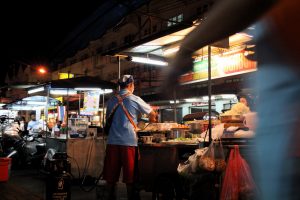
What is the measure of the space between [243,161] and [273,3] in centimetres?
380

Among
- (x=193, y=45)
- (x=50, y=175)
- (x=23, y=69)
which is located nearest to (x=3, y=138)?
(x=50, y=175)

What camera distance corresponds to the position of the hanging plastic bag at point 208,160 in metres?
5.09

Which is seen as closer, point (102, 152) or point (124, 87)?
point (124, 87)

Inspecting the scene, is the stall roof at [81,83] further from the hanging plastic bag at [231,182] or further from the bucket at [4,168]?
the hanging plastic bag at [231,182]

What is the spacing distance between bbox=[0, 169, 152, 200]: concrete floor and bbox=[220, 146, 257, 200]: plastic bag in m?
3.42

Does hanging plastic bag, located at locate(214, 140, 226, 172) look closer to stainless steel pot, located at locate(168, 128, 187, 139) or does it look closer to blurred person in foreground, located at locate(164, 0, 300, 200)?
stainless steel pot, located at locate(168, 128, 187, 139)

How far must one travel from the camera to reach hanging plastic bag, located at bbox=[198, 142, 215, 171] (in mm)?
5086

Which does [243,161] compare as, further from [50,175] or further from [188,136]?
[50,175]

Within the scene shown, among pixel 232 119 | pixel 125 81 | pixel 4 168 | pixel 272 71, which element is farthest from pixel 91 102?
pixel 272 71

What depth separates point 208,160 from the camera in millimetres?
5125

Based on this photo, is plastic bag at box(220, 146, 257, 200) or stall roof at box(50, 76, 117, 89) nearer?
plastic bag at box(220, 146, 257, 200)

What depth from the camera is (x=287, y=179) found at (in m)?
1.37

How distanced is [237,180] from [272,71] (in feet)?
11.6

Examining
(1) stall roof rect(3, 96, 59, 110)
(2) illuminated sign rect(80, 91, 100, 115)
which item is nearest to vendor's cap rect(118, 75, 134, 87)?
(2) illuminated sign rect(80, 91, 100, 115)
